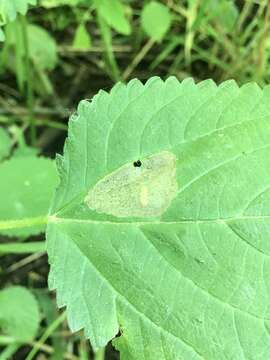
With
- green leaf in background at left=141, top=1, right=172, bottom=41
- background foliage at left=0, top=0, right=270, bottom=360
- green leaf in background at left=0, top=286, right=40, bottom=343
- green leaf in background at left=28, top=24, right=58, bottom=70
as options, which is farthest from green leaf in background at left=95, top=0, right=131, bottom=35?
green leaf in background at left=0, top=286, right=40, bottom=343

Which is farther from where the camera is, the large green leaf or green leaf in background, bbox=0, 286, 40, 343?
green leaf in background, bbox=0, 286, 40, 343

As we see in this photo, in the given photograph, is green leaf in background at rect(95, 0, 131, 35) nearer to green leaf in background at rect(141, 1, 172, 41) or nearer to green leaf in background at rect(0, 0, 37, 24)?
green leaf in background at rect(141, 1, 172, 41)

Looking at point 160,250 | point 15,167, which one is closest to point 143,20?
point 15,167

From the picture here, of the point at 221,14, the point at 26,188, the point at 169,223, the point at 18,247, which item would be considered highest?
the point at 221,14

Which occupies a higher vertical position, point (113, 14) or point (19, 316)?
point (113, 14)

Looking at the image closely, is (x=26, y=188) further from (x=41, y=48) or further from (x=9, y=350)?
(x=41, y=48)

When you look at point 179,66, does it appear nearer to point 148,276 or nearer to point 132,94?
point 132,94

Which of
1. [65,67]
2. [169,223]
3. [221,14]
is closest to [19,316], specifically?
[169,223]
